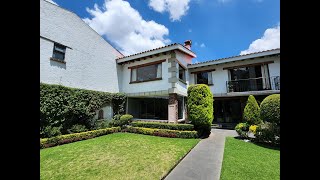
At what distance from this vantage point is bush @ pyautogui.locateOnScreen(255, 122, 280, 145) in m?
9.14

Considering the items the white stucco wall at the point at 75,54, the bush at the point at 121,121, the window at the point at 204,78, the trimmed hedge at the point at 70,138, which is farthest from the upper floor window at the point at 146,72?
the window at the point at 204,78

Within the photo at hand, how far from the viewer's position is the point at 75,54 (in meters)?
13.3

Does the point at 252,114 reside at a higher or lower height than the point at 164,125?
higher

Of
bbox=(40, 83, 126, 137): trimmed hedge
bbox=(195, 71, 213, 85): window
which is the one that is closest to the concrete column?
bbox=(40, 83, 126, 137): trimmed hedge

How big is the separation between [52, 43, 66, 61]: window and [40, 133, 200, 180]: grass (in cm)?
674

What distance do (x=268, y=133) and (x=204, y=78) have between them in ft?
32.3

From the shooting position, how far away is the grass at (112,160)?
5590 mm

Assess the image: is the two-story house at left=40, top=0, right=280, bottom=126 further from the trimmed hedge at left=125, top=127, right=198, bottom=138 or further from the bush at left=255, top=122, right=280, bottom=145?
the bush at left=255, top=122, right=280, bottom=145

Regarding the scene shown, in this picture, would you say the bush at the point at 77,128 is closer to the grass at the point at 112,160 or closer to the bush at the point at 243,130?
the grass at the point at 112,160

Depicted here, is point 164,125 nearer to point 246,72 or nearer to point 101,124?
point 101,124

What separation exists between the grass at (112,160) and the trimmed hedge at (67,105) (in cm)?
256

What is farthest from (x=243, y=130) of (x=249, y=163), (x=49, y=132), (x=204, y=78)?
(x=49, y=132)

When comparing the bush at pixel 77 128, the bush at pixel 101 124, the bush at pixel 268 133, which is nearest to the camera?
the bush at pixel 268 133
